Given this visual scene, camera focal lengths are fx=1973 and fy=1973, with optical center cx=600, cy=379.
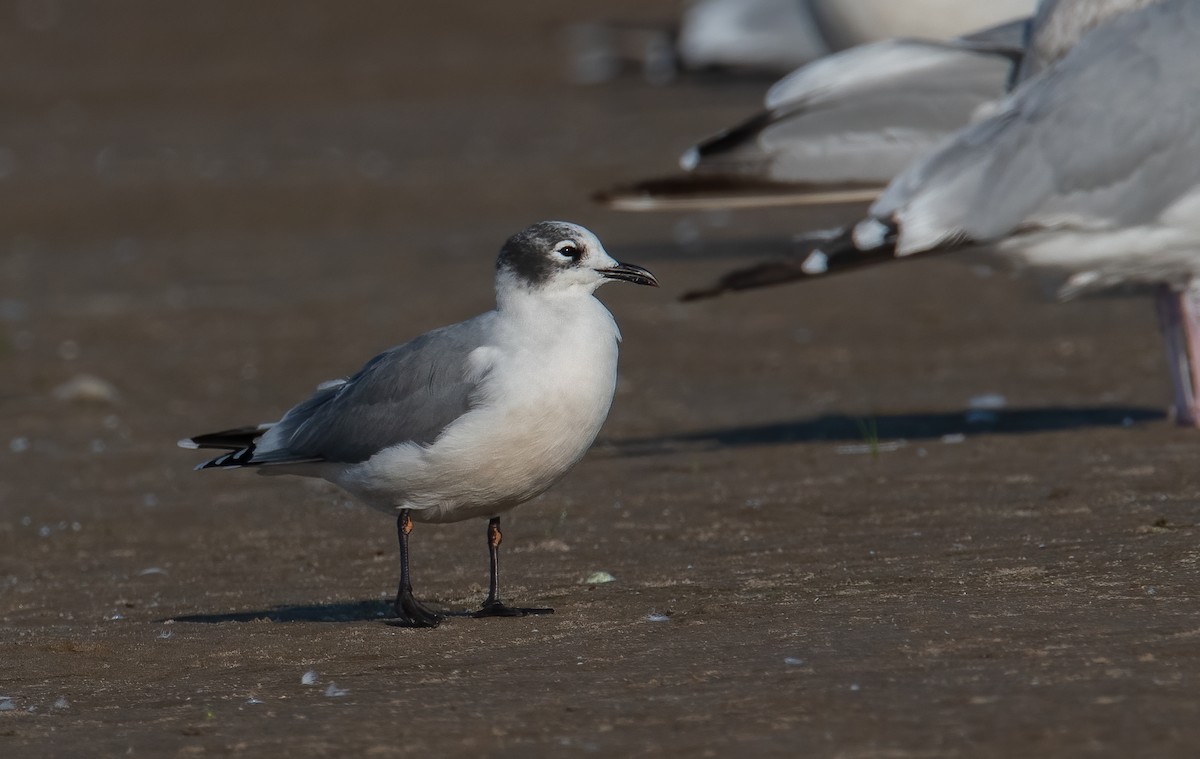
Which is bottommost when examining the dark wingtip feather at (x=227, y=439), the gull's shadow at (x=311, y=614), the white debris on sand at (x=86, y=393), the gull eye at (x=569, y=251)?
the gull's shadow at (x=311, y=614)

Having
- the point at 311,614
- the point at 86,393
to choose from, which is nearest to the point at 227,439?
the point at 311,614

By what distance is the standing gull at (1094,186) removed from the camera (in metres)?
6.84

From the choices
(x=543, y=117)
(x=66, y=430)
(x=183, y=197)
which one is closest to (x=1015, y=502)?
(x=66, y=430)

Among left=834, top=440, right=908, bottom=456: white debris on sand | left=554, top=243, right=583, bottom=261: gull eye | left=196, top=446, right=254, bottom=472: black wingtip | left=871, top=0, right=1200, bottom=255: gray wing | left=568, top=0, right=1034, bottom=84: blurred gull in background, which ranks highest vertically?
left=568, top=0, right=1034, bottom=84: blurred gull in background

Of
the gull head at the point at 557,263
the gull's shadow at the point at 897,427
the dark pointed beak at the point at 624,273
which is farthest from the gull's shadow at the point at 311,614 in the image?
the gull's shadow at the point at 897,427

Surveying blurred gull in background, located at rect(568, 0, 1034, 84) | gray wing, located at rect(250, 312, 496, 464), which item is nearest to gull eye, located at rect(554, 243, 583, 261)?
gray wing, located at rect(250, 312, 496, 464)

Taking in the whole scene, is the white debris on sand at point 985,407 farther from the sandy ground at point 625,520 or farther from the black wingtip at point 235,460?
the black wingtip at point 235,460

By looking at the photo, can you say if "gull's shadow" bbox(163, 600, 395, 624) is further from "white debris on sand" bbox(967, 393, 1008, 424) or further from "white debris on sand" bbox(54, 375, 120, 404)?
"white debris on sand" bbox(54, 375, 120, 404)

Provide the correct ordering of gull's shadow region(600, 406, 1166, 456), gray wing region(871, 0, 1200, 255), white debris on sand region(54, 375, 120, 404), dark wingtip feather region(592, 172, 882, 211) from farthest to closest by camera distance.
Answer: white debris on sand region(54, 375, 120, 404) < dark wingtip feather region(592, 172, 882, 211) < gull's shadow region(600, 406, 1166, 456) < gray wing region(871, 0, 1200, 255)

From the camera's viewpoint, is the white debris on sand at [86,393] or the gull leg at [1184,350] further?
the white debris on sand at [86,393]

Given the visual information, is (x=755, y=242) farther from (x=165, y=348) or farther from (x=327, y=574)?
(x=327, y=574)

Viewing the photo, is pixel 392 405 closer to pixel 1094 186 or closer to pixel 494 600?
pixel 494 600

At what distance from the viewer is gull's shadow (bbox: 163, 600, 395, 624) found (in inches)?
208

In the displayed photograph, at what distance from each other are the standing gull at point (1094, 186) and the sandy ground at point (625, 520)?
24.5 inches
